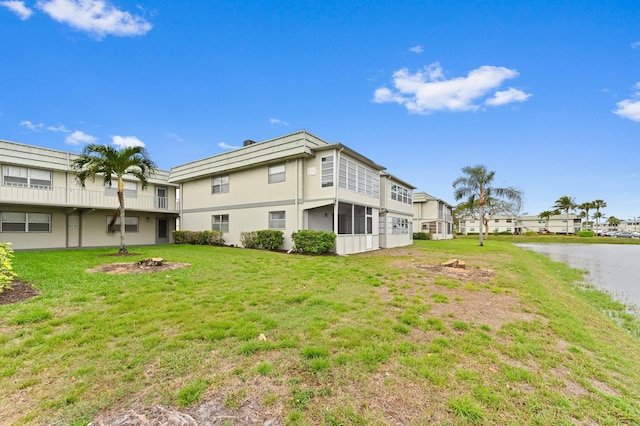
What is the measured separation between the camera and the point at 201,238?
18.5 m

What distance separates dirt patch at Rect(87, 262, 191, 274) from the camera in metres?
8.45

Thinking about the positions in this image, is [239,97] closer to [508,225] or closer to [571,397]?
[571,397]

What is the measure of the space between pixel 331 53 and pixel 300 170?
7.02 meters

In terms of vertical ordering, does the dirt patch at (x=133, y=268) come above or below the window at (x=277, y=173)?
below

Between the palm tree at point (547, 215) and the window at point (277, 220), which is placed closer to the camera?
the window at point (277, 220)

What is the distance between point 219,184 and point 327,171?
8596 millimetres

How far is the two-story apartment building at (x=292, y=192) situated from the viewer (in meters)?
14.8

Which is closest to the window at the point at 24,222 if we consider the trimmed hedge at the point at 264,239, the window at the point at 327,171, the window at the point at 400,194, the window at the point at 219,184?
the window at the point at 219,184

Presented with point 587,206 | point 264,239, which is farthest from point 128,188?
point 587,206

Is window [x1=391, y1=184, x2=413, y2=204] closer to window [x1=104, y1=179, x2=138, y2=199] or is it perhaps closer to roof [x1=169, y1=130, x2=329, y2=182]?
roof [x1=169, y1=130, x2=329, y2=182]

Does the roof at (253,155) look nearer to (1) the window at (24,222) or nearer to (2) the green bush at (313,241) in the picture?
(2) the green bush at (313,241)

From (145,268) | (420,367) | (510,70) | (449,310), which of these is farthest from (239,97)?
(420,367)

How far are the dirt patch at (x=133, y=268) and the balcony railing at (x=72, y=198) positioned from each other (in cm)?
1035

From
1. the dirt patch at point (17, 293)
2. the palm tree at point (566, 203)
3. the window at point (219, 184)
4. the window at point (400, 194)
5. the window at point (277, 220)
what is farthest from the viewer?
the palm tree at point (566, 203)
